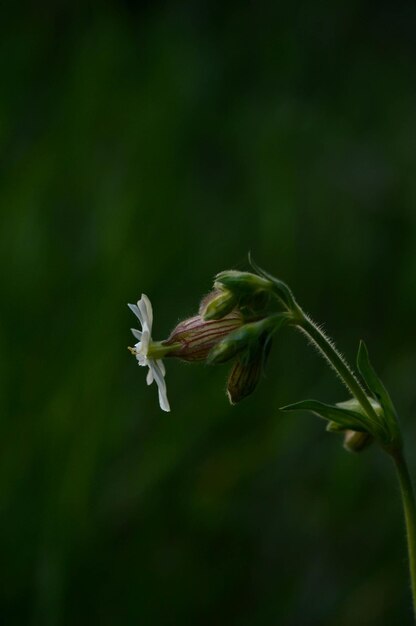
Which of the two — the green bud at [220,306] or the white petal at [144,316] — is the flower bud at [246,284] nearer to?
the green bud at [220,306]

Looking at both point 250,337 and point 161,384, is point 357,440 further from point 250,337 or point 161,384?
Answer: point 161,384

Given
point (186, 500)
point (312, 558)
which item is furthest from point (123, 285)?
point (312, 558)

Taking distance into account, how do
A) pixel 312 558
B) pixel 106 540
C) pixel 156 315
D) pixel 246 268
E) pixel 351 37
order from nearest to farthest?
pixel 106 540, pixel 312 558, pixel 156 315, pixel 246 268, pixel 351 37

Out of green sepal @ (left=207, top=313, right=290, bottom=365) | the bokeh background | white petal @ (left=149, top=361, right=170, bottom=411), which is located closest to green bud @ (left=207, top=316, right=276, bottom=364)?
green sepal @ (left=207, top=313, right=290, bottom=365)

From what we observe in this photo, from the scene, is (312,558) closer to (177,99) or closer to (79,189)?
(79,189)

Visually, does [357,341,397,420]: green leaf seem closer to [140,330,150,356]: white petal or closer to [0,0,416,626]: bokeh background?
[140,330,150,356]: white petal

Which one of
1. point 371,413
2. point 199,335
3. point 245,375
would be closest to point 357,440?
point 371,413
